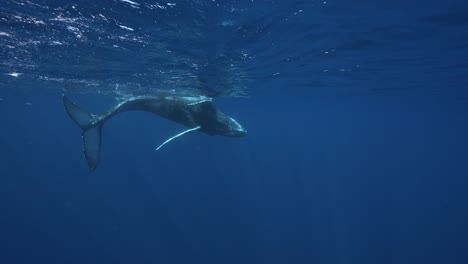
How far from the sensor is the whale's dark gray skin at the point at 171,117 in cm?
1115

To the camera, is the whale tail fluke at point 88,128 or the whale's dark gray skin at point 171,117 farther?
the whale tail fluke at point 88,128

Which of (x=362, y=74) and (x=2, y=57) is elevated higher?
(x=2, y=57)

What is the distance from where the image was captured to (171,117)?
12.5 meters

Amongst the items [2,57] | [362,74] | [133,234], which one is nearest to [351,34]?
[362,74]

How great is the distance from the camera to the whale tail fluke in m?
11.3

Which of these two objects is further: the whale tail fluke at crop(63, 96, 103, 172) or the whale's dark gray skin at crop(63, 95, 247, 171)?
the whale tail fluke at crop(63, 96, 103, 172)

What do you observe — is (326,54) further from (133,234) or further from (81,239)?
(81,239)

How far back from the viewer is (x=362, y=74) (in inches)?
961

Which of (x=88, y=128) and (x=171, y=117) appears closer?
(x=88, y=128)

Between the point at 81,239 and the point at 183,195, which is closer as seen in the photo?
the point at 81,239

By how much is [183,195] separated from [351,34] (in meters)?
68.4

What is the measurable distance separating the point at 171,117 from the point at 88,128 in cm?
277

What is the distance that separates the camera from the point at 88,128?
38.8ft

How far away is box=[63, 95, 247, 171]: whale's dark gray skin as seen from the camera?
1115cm
